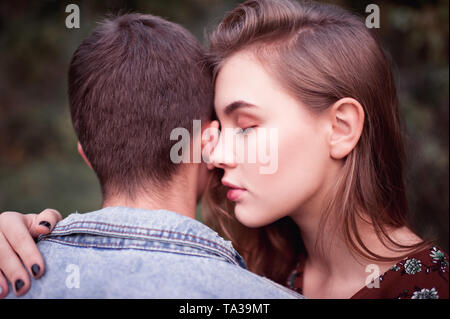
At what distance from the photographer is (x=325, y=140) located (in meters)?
1.97

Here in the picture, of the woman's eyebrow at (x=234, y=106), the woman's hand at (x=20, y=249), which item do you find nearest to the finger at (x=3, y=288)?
the woman's hand at (x=20, y=249)

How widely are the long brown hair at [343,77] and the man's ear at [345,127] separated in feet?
0.18

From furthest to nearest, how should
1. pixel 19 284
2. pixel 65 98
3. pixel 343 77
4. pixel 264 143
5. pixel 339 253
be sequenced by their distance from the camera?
pixel 65 98, pixel 339 253, pixel 343 77, pixel 264 143, pixel 19 284

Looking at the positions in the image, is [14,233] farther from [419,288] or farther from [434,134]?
[434,134]

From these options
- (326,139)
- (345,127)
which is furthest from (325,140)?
(345,127)

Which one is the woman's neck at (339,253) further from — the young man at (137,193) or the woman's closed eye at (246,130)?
the young man at (137,193)

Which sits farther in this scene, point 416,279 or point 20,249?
point 416,279

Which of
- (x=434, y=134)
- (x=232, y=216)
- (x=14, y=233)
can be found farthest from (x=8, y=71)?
(x=434, y=134)

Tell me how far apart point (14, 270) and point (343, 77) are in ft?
5.04

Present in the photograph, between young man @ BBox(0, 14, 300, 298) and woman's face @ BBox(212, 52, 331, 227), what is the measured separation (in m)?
0.13

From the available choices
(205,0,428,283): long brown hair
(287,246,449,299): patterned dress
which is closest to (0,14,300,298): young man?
(205,0,428,283): long brown hair

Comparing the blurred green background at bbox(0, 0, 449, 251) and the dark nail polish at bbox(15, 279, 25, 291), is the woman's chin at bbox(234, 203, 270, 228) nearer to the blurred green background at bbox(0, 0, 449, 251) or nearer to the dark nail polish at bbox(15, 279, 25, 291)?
the dark nail polish at bbox(15, 279, 25, 291)

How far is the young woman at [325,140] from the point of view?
6.24 feet

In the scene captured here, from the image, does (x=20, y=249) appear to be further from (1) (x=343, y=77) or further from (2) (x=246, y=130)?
(1) (x=343, y=77)
